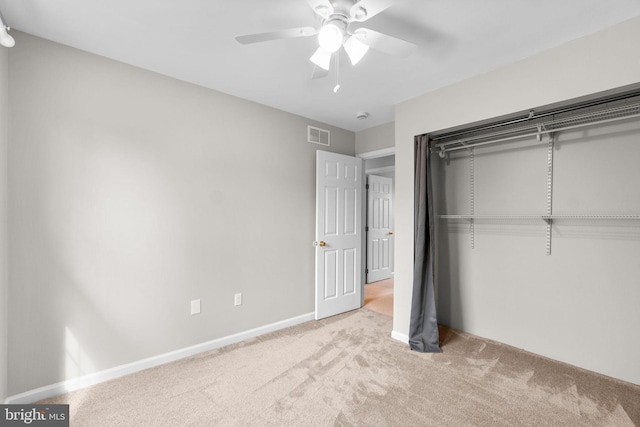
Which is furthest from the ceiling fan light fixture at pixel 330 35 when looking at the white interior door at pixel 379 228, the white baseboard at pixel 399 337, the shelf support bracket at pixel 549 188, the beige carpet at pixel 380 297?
the white interior door at pixel 379 228

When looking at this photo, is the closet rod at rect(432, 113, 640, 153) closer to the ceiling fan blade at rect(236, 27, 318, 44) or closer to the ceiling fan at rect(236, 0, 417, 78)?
the ceiling fan at rect(236, 0, 417, 78)

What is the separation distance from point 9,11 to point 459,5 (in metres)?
2.69

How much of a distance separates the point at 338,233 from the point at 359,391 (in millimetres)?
1985

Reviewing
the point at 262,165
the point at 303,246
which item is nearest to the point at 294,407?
the point at 303,246

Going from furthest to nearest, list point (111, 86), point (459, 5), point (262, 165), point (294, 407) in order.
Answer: point (262, 165)
point (111, 86)
point (294, 407)
point (459, 5)

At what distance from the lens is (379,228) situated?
19.4 ft

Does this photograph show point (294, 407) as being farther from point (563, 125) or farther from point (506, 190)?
point (563, 125)

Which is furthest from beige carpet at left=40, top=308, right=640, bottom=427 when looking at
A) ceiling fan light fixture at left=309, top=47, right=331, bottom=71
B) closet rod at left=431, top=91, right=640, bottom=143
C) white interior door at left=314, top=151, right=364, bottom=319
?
ceiling fan light fixture at left=309, top=47, right=331, bottom=71

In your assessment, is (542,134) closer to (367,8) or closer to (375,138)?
(375,138)

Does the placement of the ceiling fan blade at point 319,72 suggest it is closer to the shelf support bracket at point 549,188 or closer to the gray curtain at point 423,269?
the gray curtain at point 423,269

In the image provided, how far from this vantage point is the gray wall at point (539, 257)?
6.90 ft

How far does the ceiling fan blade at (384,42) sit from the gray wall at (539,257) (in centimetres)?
120

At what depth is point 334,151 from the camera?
401 centimetres

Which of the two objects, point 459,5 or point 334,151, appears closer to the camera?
point 459,5
